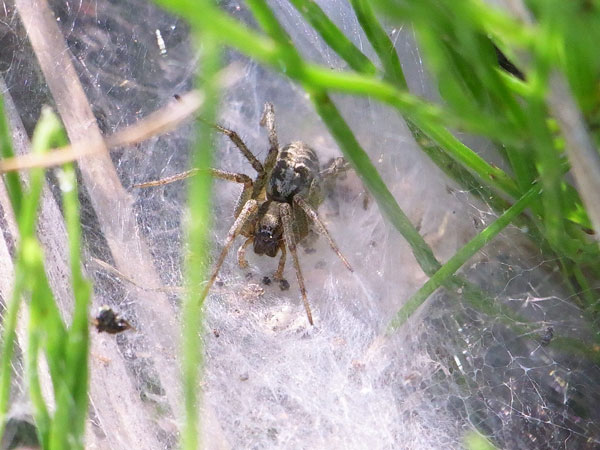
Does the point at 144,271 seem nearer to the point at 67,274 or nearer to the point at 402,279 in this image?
the point at 67,274

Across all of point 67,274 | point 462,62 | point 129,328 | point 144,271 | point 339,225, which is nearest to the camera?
point 462,62

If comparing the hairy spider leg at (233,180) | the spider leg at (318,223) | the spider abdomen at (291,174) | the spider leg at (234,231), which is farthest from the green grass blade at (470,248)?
the hairy spider leg at (233,180)

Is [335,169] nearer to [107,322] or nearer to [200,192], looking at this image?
[107,322]

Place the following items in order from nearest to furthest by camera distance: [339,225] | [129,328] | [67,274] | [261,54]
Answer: [261,54] → [129,328] → [67,274] → [339,225]

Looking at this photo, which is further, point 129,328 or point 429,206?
point 429,206

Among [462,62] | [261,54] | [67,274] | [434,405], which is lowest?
[434,405]

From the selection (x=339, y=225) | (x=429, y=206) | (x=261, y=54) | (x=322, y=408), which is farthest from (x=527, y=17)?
(x=339, y=225)

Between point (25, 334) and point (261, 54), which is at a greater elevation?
point (261, 54)

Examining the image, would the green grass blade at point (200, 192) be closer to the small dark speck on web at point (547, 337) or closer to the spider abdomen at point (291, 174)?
the small dark speck on web at point (547, 337)
